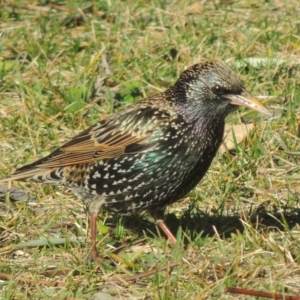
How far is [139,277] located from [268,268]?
69 cm

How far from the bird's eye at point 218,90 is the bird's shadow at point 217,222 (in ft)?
2.43

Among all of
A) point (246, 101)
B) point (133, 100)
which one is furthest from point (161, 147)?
point (133, 100)

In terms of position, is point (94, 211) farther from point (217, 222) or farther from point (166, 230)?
point (217, 222)

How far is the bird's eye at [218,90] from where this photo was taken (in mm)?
5941

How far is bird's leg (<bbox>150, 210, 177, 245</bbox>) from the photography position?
6109mm

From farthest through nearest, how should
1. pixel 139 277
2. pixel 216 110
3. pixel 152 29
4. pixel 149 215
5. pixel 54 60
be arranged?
pixel 152 29 < pixel 54 60 < pixel 149 215 < pixel 216 110 < pixel 139 277

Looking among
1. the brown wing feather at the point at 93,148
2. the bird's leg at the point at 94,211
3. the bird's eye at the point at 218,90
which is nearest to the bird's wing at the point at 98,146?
the brown wing feather at the point at 93,148

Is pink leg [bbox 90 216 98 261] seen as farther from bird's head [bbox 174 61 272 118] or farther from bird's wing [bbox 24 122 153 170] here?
bird's head [bbox 174 61 272 118]

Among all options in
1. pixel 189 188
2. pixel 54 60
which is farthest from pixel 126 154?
pixel 54 60

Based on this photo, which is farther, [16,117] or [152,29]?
[152,29]

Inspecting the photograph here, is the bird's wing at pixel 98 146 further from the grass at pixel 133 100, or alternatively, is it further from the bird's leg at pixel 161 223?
the bird's leg at pixel 161 223

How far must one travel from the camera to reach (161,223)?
623 cm

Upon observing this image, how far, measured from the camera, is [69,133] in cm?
758

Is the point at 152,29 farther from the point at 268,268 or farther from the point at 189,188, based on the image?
the point at 268,268
